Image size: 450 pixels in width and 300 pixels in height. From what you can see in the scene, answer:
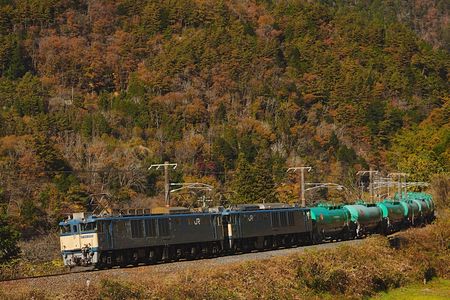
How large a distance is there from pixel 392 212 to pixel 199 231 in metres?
27.4

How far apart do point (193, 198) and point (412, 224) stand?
32.6m

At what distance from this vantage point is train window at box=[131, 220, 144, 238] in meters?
40.9

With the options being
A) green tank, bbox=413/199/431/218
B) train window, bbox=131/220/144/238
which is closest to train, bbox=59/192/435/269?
train window, bbox=131/220/144/238

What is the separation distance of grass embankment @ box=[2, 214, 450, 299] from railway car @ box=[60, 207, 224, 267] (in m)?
8.08

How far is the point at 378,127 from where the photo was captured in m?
157

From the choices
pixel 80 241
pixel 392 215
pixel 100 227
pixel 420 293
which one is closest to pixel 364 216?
pixel 392 215

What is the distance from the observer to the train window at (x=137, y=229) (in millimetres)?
40938

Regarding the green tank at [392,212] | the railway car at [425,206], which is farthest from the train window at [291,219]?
the railway car at [425,206]

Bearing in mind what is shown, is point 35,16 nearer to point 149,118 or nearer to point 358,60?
point 149,118

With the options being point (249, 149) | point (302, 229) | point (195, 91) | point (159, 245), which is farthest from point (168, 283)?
point (195, 91)

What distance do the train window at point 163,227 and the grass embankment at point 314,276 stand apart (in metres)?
8.74

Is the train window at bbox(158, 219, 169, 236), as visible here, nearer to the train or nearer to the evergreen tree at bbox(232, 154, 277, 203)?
the train

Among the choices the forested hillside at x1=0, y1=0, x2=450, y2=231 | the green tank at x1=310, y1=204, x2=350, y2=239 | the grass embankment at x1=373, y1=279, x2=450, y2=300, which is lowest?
the grass embankment at x1=373, y1=279, x2=450, y2=300

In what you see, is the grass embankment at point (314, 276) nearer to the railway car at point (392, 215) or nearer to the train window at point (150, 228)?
the train window at point (150, 228)
